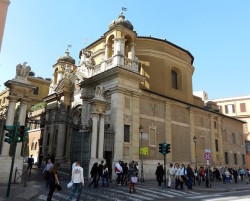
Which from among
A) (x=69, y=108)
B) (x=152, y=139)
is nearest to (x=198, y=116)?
(x=152, y=139)

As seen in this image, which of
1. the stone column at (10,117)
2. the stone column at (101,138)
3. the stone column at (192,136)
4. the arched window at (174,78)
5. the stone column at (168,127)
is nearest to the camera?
the stone column at (10,117)

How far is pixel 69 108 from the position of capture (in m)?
25.7

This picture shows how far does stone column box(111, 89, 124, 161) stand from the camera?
18172 millimetres

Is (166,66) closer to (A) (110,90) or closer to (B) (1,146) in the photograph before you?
(A) (110,90)

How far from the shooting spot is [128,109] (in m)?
19.9

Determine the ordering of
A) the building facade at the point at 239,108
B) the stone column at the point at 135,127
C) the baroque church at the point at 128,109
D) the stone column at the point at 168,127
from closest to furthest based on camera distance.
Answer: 1. the baroque church at the point at 128,109
2. the stone column at the point at 135,127
3. the stone column at the point at 168,127
4. the building facade at the point at 239,108

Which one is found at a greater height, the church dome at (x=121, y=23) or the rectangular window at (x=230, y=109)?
the church dome at (x=121, y=23)

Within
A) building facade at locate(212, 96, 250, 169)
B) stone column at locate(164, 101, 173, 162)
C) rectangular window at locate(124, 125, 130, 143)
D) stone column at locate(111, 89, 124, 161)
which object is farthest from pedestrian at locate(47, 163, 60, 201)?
building facade at locate(212, 96, 250, 169)

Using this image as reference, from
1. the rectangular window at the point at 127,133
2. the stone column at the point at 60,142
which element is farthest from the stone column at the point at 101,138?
the stone column at the point at 60,142

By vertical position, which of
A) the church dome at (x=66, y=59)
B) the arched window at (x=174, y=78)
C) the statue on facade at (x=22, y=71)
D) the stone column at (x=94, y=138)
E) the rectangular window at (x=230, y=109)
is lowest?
the stone column at (x=94, y=138)

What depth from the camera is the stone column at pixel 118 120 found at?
1817cm

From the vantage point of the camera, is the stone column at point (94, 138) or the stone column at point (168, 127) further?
the stone column at point (168, 127)

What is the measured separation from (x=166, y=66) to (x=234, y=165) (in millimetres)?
17880

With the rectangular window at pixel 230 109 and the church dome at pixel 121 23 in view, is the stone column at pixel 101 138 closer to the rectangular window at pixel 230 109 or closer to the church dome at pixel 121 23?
the church dome at pixel 121 23
